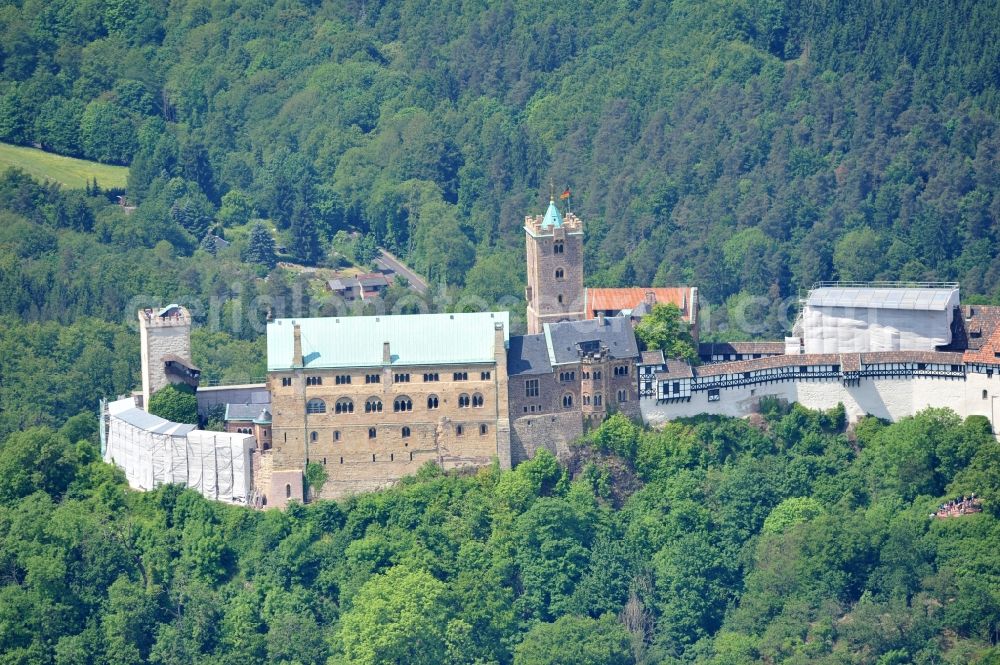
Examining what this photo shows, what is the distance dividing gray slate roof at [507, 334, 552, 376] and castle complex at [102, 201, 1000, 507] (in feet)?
0.25

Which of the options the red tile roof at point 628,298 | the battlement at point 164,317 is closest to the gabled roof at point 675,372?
the red tile roof at point 628,298

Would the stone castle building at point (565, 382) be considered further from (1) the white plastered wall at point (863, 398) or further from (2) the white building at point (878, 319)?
(2) the white building at point (878, 319)

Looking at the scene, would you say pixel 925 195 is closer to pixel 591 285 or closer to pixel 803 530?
pixel 591 285

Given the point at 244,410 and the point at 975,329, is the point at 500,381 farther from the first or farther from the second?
the point at 975,329

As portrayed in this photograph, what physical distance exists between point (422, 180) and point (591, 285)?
28.5m

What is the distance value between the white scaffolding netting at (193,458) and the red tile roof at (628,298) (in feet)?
61.4

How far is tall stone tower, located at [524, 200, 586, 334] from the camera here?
120 m

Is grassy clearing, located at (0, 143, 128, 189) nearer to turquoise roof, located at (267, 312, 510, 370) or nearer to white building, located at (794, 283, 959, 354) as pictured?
turquoise roof, located at (267, 312, 510, 370)

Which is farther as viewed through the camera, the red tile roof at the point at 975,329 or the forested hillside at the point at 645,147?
the forested hillside at the point at 645,147

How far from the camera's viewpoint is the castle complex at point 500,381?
113 metres

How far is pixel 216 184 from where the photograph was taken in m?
187

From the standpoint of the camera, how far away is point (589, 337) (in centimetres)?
11538

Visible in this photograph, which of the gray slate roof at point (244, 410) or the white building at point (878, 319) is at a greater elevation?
the white building at point (878, 319)

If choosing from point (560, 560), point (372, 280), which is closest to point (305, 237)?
point (372, 280)
